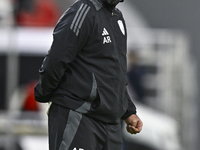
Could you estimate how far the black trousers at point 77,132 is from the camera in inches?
120

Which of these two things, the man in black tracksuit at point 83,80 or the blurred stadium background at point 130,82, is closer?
the man in black tracksuit at point 83,80

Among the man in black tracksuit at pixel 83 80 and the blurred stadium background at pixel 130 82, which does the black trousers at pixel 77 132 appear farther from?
the blurred stadium background at pixel 130 82

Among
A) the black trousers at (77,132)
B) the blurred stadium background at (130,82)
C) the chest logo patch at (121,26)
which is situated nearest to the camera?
the black trousers at (77,132)

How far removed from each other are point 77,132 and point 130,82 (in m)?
5.83

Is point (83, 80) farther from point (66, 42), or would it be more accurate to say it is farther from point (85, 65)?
point (66, 42)

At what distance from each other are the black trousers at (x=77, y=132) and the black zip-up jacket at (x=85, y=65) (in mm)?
41

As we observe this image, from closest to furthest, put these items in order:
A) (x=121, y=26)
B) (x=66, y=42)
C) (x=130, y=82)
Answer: (x=66, y=42) < (x=121, y=26) < (x=130, y=82)

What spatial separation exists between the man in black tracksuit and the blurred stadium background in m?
3.73

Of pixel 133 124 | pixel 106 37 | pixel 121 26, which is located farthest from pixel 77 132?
pixel 121 26

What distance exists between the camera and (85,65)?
307cm

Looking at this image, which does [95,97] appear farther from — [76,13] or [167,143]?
[167,143]

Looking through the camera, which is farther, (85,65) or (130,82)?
(130,82)

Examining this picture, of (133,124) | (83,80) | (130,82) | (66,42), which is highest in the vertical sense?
(66,42)

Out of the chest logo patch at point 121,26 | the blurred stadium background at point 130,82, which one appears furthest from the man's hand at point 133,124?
the blurred stadium background at point 130,82
